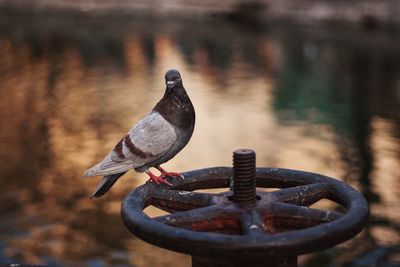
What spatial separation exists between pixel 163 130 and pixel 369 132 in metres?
7.55

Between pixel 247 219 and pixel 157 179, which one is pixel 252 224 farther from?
pixel 157 179

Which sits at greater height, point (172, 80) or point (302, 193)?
point (172, 80)

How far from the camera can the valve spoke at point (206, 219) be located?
2.52 metres

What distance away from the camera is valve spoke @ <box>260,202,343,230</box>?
2500mm

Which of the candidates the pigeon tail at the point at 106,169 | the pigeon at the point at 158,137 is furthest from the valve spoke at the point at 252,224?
the pigeon tail at the point at 106,169

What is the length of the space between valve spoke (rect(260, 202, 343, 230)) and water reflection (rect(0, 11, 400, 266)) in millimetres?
3407

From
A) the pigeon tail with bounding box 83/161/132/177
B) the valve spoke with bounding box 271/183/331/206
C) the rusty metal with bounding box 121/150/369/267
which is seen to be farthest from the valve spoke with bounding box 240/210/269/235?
the pigeon tail with bounding box 83/161/132/177

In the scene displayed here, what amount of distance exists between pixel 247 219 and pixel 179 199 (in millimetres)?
361

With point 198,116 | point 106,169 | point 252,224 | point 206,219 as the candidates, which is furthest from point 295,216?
point 198,116

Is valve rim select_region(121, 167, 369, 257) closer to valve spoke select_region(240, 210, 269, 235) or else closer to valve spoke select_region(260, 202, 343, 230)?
valve spoke select_region(260, 202, 343, 230)

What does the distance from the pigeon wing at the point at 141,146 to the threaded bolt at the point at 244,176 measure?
420 mm

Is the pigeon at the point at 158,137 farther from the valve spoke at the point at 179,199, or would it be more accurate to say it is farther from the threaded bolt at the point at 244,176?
the threaded bolt at the point at 244,176

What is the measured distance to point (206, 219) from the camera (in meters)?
2.55

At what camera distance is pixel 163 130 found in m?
2.88
